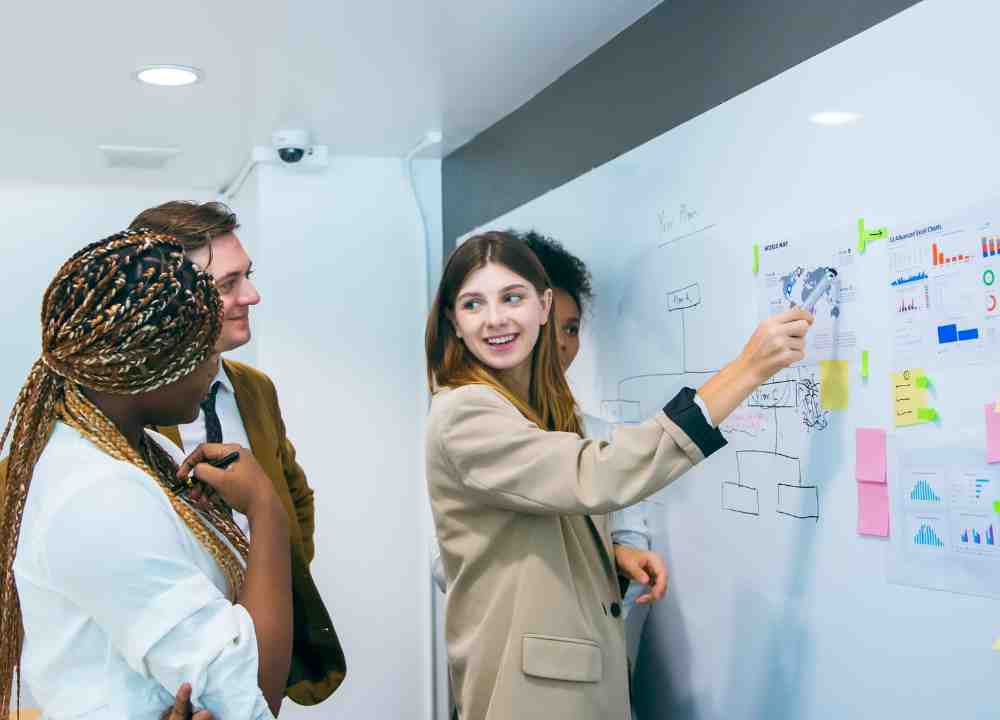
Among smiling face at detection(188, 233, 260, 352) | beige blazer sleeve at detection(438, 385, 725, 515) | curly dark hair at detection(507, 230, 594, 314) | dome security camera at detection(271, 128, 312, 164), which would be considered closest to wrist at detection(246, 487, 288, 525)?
beige blazer sleeve at detection(438, 385, 725, 515)

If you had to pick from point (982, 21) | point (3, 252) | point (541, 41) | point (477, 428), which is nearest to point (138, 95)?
point (541, 41)

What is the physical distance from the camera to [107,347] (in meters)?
1.13

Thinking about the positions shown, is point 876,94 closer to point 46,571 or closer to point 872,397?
point 872,397

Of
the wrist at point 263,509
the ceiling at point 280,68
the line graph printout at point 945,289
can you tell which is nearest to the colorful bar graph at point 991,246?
the line graph printout at point 945,289

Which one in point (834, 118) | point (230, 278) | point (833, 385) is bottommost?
point (833, 385)

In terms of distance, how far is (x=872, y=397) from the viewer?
1.67 metres

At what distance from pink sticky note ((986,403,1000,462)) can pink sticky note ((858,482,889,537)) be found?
214 mm

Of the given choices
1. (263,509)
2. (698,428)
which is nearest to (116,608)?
(263,509)

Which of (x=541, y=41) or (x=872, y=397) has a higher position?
(x=541, y=41)

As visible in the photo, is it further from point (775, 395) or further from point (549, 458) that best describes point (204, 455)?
point (775, 395)

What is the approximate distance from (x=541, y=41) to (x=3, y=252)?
2.56 m

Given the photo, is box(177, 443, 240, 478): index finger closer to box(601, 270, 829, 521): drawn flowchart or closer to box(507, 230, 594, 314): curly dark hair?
box(601, 270, 829, 521): drawn flowchart

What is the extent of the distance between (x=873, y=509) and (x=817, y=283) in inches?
15.3

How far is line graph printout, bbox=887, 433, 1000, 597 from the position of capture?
146 centimetres
